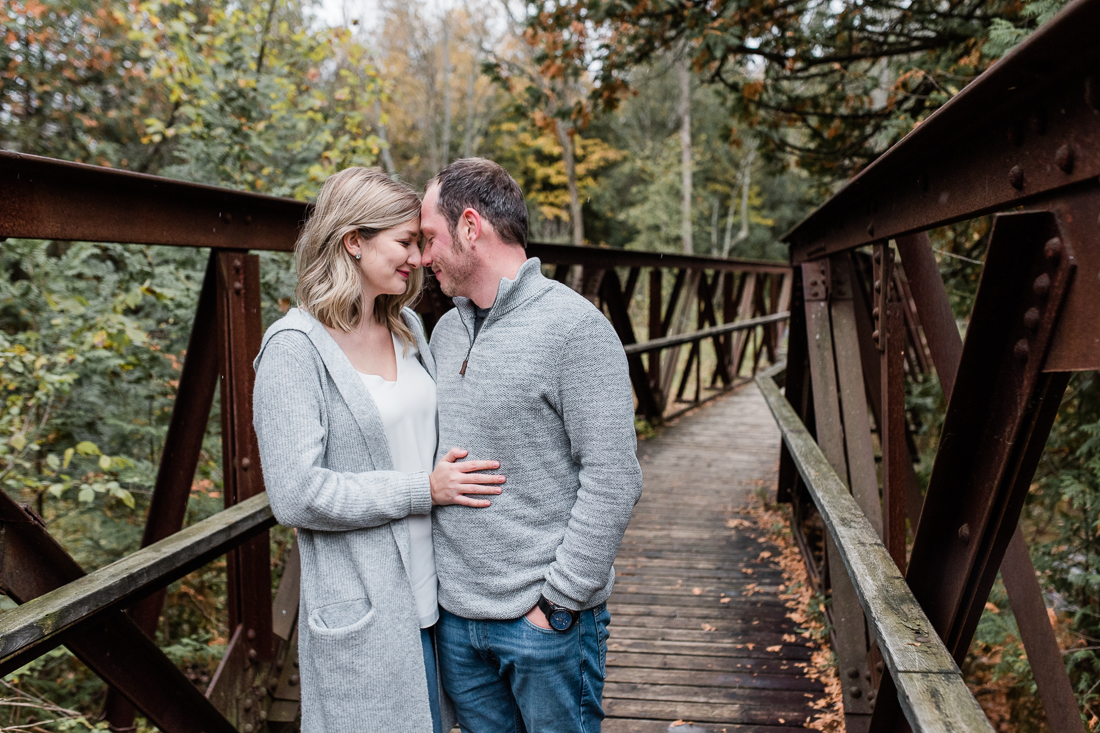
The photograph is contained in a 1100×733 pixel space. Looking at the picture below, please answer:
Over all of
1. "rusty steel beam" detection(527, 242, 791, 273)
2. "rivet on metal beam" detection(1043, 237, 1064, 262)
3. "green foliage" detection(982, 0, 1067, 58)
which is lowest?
"rivet on metal beam" detection(1043, 237, 1064, 262)

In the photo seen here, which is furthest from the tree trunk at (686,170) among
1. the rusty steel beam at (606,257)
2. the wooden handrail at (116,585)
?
the wooden handrail at (116,585)

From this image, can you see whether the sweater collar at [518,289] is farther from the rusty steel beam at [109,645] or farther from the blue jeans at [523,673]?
the rusty steel beam at [109,645]

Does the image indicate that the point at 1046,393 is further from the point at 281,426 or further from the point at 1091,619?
the point at 1091,619

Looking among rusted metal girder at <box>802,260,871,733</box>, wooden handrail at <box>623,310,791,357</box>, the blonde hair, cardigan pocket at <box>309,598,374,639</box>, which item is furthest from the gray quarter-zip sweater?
wooden handrail at <box>623,310,791,357</box>

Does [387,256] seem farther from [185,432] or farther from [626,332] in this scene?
[626,332]

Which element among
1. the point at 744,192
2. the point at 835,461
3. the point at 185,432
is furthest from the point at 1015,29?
the point at 744,192

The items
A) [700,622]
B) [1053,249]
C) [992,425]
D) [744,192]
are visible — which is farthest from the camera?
[744,192]

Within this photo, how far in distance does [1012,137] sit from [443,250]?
1.20m

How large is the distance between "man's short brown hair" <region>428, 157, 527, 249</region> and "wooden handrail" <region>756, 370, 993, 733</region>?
1204 millimetres

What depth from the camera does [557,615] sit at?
1.69 meters

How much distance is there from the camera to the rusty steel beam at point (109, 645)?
1.72m

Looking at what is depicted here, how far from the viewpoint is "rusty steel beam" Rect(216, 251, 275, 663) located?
96.8 inches

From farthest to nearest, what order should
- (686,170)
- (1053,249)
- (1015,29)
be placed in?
(686,170)
(1015,29)
(1053,249)

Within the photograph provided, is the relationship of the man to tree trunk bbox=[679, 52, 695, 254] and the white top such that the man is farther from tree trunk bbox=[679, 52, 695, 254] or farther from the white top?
tree trunk bbox=[679, 52, 695, 254]
